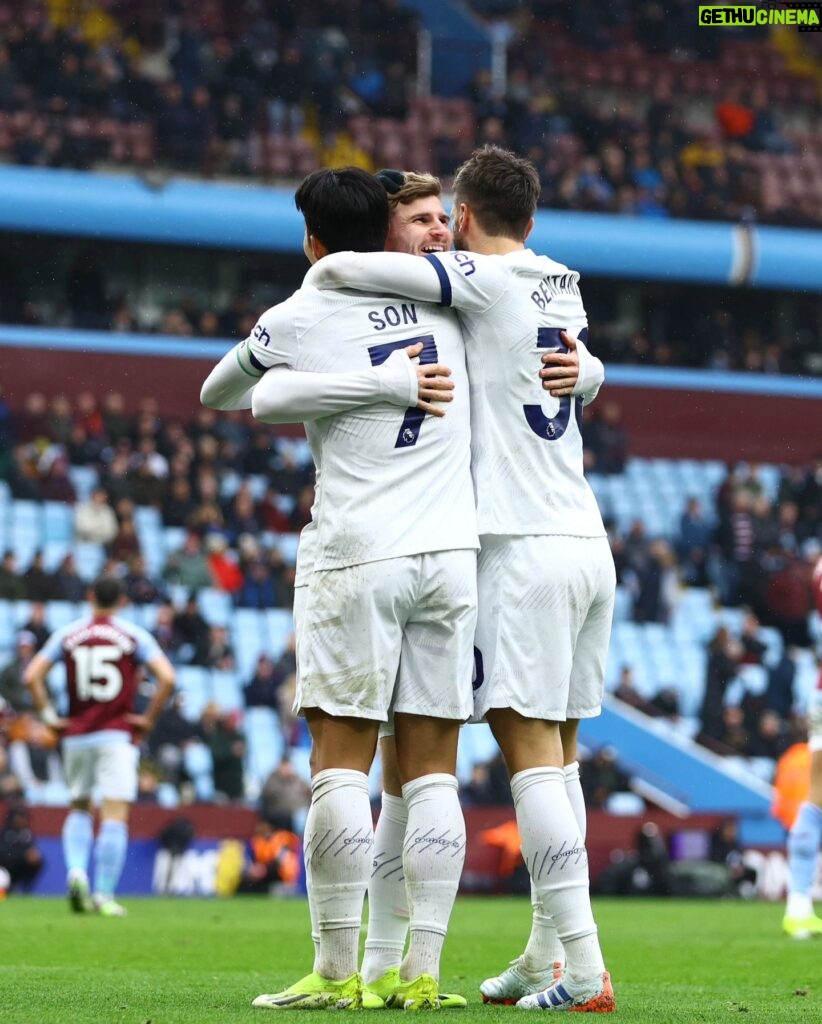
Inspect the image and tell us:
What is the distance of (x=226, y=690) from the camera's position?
18531mm

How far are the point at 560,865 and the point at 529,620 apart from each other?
655mm

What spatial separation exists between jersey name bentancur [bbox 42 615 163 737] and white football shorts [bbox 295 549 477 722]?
22.7 feet

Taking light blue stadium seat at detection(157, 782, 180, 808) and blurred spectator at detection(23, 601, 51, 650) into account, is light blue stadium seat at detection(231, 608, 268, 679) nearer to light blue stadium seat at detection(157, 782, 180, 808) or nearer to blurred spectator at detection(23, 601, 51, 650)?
blurred spectator at detection(23, 601, 51, 650)

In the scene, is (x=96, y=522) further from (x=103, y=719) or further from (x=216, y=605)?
(x=103, y=719)

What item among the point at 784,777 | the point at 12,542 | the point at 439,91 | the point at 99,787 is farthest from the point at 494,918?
the point at 439,91

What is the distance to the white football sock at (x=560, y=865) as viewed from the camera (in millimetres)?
4734

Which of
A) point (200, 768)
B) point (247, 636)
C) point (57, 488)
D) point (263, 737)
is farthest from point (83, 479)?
point (200, 768)

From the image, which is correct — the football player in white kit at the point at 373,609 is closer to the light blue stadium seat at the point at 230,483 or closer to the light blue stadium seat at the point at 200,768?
the light blue stadium seat at the point at 200,768

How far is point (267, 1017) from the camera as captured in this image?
445 cm

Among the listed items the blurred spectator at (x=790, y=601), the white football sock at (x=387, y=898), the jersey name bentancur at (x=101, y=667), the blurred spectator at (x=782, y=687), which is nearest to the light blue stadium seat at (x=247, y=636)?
the blurred spectator at (x=782, y=687)

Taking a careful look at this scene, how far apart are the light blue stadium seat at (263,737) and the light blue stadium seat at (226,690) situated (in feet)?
0.97

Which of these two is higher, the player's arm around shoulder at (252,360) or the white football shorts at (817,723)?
the player's arm around shoulder at (252,360)

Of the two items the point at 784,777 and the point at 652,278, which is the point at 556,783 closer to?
the point at 784,777

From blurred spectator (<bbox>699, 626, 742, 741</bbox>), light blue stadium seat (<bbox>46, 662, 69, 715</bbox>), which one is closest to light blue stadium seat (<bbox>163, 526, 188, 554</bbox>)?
light blue stadium seat (<bbox>46, 662, 69, 715</bbox>)
